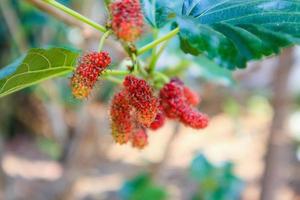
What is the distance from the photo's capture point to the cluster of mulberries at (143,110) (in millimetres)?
642

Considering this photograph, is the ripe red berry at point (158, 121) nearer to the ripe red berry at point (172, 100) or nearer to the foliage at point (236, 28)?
the ripe red berry at point (172, 100)

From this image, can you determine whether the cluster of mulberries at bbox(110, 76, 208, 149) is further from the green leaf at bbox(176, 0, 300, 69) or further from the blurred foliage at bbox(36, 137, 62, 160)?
the blurred foliage at bbox(36, 137, 62, 160)

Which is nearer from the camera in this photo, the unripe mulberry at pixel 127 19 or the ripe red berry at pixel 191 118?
the unripe mulberry at pixel 127 19

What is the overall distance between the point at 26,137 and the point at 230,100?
75.0 inches

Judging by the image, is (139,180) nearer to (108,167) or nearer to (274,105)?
(274,105)

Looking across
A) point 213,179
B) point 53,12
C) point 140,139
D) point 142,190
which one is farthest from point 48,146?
point 140,139

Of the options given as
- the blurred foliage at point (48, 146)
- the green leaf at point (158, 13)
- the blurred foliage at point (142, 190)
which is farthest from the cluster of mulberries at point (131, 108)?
the blurred foliage at point (48, 146)

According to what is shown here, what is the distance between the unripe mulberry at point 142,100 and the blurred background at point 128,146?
7.0 inches

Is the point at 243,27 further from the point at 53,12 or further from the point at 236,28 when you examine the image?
the point at 53,12

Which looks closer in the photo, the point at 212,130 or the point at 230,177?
the point at 230,177

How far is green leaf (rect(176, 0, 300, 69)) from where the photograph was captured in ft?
2.06

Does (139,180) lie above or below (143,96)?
above

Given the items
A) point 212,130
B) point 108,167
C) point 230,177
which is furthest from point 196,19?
point 212,130

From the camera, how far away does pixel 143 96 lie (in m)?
0.64
